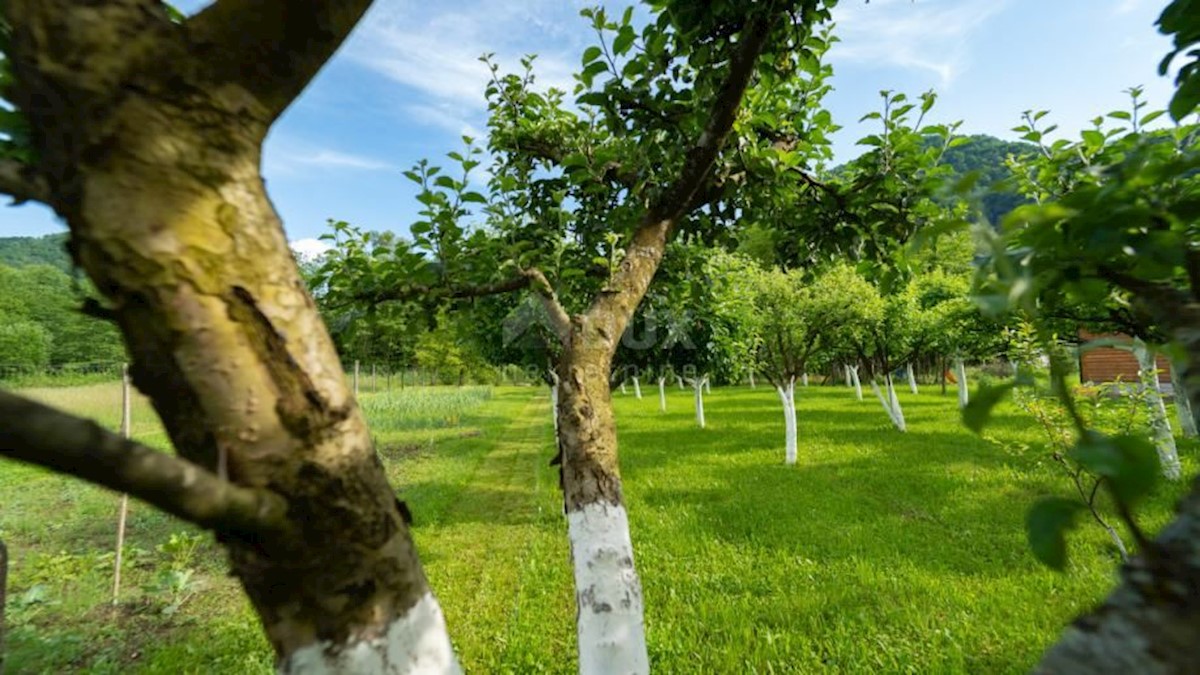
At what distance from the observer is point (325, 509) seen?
972 mm

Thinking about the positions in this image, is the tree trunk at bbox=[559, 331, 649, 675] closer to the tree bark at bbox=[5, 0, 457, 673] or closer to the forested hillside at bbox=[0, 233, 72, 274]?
the tree bark at bbox=[5, 0, 457, 673]

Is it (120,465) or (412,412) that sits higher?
(120,465)

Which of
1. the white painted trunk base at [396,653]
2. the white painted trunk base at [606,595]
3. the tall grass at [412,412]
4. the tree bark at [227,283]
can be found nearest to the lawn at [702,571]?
the white painted trunk base at [606,595]

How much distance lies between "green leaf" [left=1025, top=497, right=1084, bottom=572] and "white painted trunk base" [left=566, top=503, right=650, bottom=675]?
5.95 ft

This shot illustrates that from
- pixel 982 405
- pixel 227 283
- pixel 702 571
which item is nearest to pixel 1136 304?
pixel 982 405

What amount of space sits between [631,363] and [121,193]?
1088 centimetres

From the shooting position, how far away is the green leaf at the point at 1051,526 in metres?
0.73

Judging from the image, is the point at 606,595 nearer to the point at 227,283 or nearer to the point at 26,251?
the point at 227,283

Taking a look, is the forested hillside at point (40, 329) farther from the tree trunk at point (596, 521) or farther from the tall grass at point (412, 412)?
the tree trunk at point (596, 521)

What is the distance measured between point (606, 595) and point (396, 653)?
4.92ft

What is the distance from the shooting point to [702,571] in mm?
7109

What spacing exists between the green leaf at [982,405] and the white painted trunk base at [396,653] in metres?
1.01

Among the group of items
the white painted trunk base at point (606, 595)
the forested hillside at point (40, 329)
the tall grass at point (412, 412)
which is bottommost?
the tall grass at point (412, 412)

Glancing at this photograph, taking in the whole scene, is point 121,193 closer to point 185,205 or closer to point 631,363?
point 185,205
